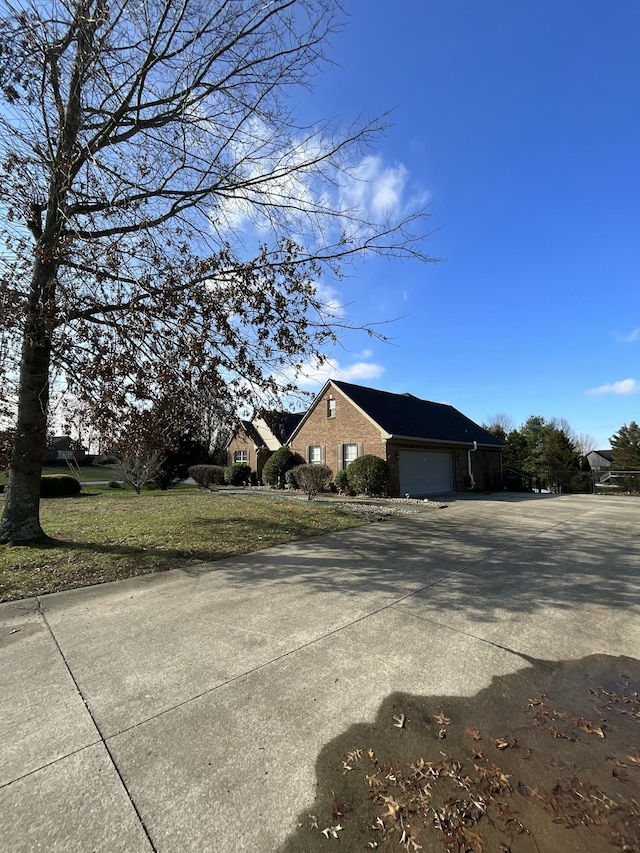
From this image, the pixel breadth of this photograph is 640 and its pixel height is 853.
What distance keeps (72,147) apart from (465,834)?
825cm

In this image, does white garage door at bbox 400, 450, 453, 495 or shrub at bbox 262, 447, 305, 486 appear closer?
white garage door at bbox 400, 450, 453, 495

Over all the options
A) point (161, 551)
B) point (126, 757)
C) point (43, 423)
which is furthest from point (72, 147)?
point (126, 757)

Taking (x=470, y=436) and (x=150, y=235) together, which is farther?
(x=470, y=436)

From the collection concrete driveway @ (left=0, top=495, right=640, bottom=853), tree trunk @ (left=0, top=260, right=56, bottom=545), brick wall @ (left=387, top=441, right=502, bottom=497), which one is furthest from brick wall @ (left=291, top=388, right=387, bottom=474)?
tree trunk @ (left=0, top=260, right=56, bottom=545)

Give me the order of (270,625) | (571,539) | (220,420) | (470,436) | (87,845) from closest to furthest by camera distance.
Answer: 1. (87,845)
2. (270,625)
3. (220,420)
4. (571,539)
5. (470,436)

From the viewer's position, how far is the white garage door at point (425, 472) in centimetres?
1822

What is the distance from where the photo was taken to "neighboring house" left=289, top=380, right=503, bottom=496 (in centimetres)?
1797

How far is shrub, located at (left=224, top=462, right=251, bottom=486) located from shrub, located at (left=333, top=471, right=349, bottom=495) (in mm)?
8774

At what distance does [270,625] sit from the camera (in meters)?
3.98

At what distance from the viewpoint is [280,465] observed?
860 inches

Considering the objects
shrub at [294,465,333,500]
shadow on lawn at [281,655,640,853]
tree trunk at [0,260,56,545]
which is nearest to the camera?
shadow on lawn at [281,655,640,853]

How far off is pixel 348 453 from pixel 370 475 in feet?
9.12

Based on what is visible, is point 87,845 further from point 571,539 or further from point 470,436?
point 470,436

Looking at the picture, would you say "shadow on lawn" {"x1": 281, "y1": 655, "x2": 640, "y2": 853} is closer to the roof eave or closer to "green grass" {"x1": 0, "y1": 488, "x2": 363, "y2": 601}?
"green grass" {"x1": 0, "y1": 488, "x2": 363, "y2": 601}
